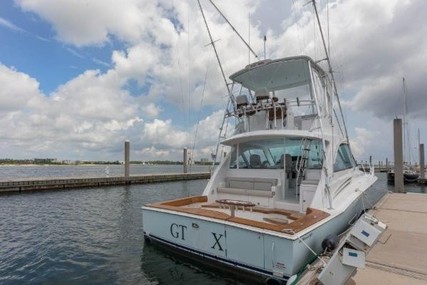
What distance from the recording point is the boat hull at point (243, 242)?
4.82 metres

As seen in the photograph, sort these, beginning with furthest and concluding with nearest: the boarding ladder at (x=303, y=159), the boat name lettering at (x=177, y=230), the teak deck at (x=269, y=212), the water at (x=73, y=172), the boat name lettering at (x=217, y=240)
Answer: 1. the water at (x=73, y=172)
2. the boarding ladder at (x=303, y=159)
3. the boat name lettering at (x=177, y=230)
4. the boat name lettering at (x=217, y=240)
5. the teak deck at (x=269, y=212)

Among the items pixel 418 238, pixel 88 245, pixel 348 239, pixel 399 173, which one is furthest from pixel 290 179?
pixel 399 173

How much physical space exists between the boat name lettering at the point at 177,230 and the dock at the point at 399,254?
10.9 ft

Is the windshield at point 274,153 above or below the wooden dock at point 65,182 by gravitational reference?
above

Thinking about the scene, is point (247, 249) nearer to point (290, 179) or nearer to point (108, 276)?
point (108, 276)

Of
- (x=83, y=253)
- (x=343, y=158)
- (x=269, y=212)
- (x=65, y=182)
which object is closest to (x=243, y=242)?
(x=269, y=212)

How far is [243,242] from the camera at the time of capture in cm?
523

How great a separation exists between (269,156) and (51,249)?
6701 millimetres

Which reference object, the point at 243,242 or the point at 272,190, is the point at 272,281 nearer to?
the point at 243,242

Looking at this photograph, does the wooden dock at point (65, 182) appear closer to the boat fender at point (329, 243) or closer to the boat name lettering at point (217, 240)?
the boat name lettering at point (217, 240)

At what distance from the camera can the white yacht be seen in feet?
16.8

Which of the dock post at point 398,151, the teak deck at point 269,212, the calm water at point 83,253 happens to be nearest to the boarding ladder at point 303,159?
the teak deck at point 269,212

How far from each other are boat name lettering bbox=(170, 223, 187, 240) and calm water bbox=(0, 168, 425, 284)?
2.26ft

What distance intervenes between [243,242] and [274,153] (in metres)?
3.83
